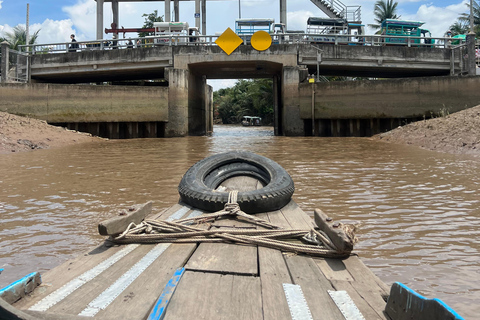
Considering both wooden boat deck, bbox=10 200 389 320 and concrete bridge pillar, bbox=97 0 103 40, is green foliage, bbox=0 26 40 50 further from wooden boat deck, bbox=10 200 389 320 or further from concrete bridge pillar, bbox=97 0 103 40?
wooden boat deck, bbox=10 200 389 320

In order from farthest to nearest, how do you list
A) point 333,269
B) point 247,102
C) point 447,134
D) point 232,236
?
point 247,102
point 447,134
point 232,236
point 333,269

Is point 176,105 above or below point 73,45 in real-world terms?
below

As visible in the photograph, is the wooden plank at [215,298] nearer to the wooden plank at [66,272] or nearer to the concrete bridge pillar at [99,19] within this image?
the wooden plank at [66,272]

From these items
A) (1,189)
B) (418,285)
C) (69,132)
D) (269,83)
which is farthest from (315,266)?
(269,83)

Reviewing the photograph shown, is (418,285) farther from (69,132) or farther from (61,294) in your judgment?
(69,132)

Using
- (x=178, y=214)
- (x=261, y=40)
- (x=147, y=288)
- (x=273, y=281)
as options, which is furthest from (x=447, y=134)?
(x=147, y=288)


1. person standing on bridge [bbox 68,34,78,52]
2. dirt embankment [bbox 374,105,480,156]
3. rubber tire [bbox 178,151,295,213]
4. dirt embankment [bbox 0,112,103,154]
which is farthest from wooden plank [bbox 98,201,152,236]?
person standing on bridge [bbox 68,34,78,52]

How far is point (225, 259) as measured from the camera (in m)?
2.32

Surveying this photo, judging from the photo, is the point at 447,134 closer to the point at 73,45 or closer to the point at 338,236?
the point at 338,236

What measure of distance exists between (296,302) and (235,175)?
323 cm

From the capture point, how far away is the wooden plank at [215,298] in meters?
1.65

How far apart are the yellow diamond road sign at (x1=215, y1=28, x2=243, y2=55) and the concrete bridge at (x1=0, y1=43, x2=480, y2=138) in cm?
29

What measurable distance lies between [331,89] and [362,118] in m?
1.97

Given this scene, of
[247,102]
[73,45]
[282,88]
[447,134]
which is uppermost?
[73,45]
